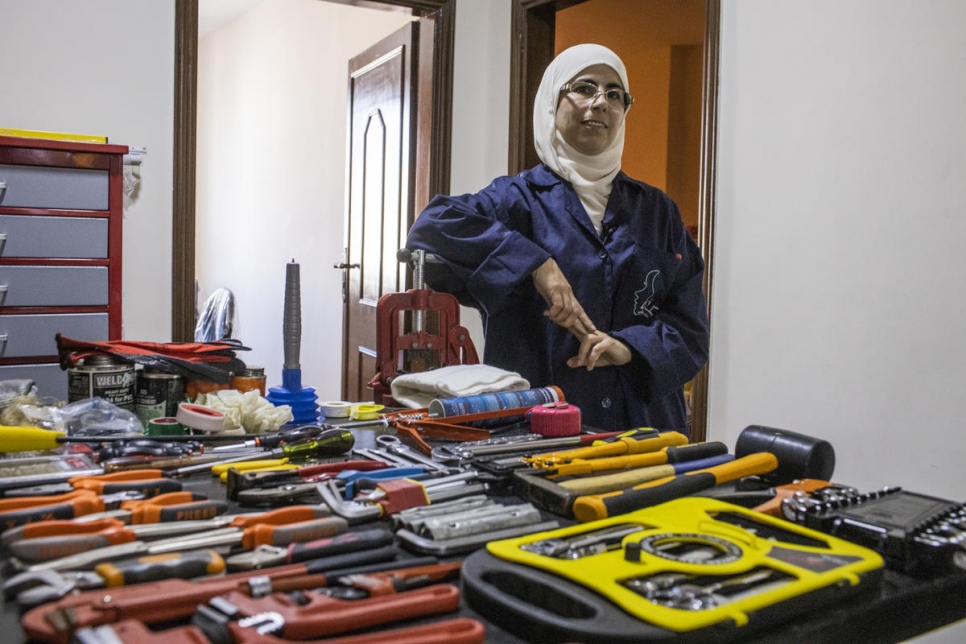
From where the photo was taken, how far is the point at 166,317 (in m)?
3.10

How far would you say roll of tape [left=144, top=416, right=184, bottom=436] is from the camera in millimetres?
1193

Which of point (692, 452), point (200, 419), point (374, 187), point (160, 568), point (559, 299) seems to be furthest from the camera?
point (374, 187)

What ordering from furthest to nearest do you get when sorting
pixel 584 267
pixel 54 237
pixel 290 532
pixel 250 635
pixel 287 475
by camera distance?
pixel 54 237 < pixel 584 267 < pixel 287 475 < pixel 290 532 < pixel 250 635

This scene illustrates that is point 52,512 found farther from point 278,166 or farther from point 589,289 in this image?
point 278,166

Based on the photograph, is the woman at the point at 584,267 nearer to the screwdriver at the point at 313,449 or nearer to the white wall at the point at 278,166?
the screwdriver at the point at 313,449

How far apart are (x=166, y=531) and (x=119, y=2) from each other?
280 centimetres

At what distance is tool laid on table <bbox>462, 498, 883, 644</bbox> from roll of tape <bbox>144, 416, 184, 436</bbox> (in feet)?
2.15

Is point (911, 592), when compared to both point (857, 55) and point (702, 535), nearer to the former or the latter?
point (702, 535)

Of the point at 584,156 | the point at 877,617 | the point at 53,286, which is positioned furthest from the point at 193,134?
the point at 877,617

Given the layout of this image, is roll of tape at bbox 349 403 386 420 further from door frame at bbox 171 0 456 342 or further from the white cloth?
door frame at bbox 171 0 456 342

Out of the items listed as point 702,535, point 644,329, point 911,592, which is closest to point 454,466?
point 702,535

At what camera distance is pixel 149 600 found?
58 centimetres

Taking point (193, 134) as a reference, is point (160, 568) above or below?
below

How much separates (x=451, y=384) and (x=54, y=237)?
1.52 meters
